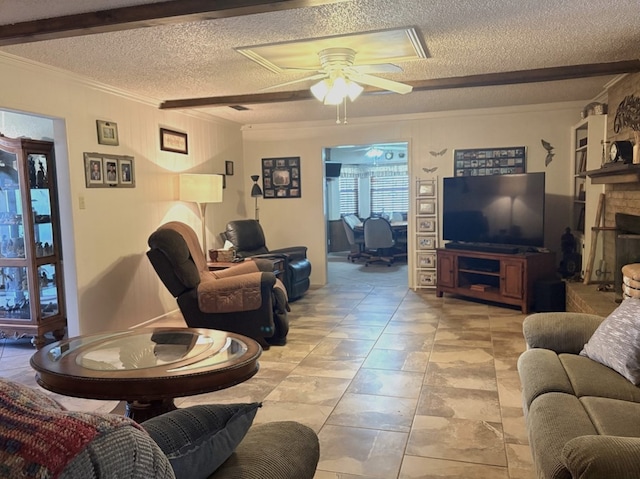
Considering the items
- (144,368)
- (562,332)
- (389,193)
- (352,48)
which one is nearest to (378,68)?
(352,48)

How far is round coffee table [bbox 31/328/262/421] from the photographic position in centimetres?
200

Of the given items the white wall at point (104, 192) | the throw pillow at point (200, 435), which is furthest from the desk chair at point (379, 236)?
the throw pillow at point (200, 435)

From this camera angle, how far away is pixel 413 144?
20.5ft

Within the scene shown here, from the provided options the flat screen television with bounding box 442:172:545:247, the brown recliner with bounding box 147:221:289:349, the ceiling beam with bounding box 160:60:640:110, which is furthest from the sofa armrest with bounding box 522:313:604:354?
the flat screen television with bounding box 442:172:545:247

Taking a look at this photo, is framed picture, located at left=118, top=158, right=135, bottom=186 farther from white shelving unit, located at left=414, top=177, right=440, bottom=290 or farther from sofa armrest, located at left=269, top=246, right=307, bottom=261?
white shelving unit, located at left=414, top=177, right=440, bottom=290

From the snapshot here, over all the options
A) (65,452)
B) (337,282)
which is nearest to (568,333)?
(65,452)

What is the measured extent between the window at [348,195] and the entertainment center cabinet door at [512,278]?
5.77 metres

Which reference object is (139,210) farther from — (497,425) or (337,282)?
(497,425)

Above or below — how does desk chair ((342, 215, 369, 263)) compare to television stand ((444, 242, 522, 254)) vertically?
below

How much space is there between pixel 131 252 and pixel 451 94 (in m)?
3.48

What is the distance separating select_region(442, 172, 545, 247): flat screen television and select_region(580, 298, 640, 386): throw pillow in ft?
9.40

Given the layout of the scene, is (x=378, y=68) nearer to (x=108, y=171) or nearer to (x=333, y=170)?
(x=108, y=171)

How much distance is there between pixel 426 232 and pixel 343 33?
146 inches

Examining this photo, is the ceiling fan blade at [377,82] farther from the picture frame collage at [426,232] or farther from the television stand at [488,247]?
the picture frame collage at [426,232]
